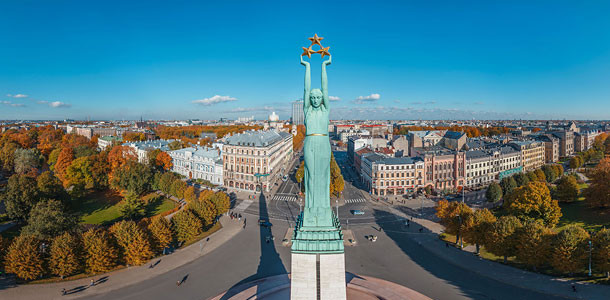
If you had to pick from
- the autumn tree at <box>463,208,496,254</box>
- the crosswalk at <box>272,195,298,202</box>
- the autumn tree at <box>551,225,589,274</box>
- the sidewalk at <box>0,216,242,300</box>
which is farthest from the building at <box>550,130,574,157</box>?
the sidewalk at <box>0,216,242,300</box>

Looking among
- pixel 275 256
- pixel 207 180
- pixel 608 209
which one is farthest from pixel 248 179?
pixel 608 209

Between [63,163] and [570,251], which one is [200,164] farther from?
[570,251]

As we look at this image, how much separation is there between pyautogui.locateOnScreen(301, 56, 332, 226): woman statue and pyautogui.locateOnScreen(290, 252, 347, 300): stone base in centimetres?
261

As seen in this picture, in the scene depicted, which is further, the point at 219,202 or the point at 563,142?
the point at 563,142

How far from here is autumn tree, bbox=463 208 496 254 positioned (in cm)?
4297

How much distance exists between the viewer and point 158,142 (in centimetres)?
12494

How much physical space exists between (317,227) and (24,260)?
34407 millimetres

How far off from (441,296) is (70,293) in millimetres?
40152

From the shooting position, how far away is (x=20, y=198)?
54312 millimetres

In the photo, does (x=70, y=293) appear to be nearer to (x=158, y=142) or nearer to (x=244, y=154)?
(x=244, y=154)

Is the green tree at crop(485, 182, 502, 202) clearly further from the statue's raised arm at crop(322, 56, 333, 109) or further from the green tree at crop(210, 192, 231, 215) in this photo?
the statue's raised arm at crop(322, 56, 333, 109)

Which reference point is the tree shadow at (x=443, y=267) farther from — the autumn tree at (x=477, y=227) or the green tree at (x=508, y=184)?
the green tree at (x=508, y=184)

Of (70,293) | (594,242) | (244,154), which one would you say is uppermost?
(244,154)

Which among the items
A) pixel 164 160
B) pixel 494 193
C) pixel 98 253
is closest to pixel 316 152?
pixel 98 253
